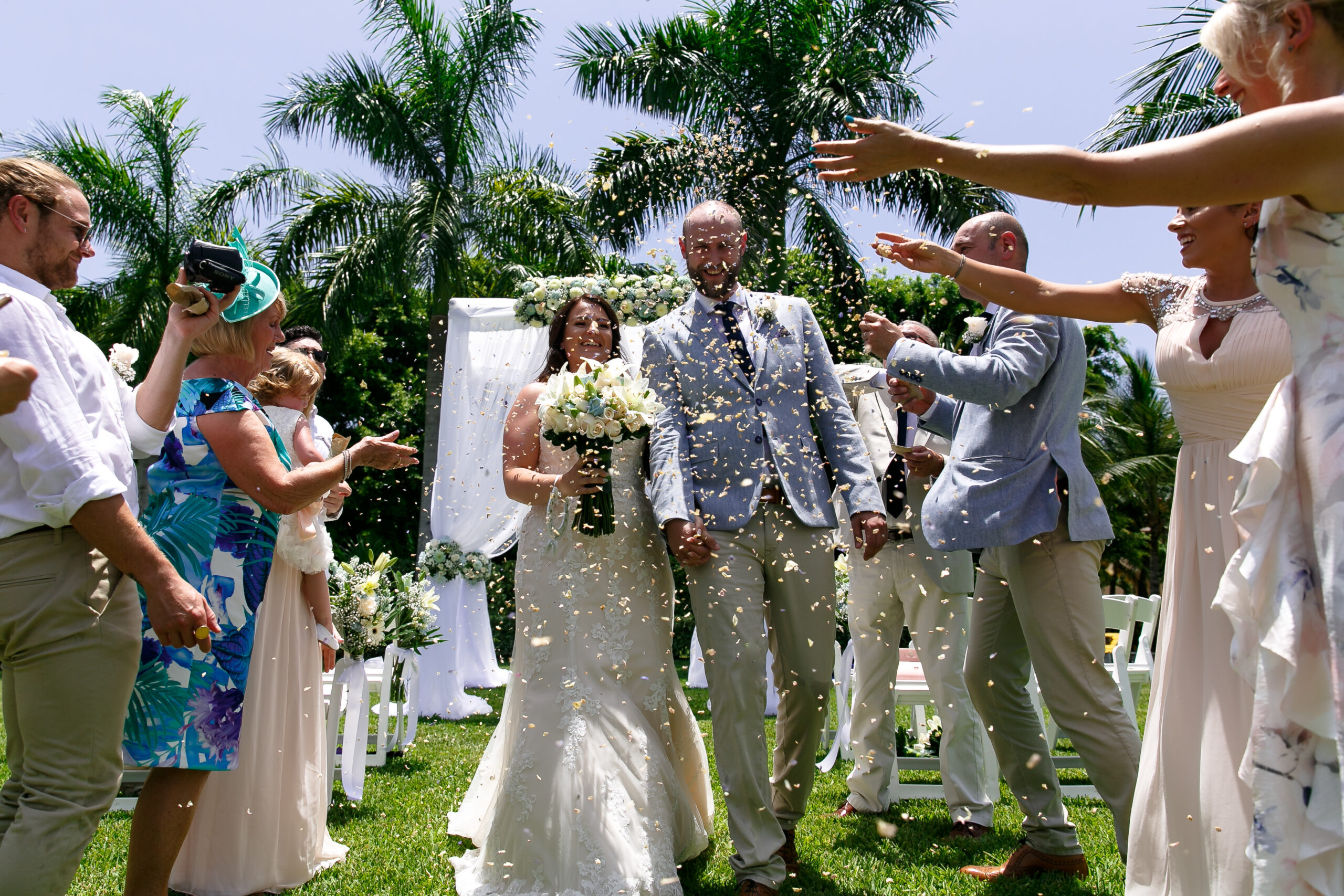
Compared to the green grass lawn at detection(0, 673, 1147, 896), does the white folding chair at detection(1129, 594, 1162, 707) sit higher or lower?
higher

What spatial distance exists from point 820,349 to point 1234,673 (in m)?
2.31

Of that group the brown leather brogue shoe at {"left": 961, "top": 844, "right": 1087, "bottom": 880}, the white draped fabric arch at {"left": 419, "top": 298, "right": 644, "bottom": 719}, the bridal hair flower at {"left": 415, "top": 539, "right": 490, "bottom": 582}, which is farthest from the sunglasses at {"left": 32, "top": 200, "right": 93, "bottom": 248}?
the bridal hair flower at {"left": 415, "top": 539, "right": 490, "bottom": 582}

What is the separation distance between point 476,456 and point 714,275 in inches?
359

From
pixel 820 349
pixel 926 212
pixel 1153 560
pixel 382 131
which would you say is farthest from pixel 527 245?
pixel 1153 560

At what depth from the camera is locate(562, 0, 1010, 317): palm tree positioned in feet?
47.6

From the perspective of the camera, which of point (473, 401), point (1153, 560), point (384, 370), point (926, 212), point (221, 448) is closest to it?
point (221, 448)

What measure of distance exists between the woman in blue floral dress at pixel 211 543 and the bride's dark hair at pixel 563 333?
113 cm

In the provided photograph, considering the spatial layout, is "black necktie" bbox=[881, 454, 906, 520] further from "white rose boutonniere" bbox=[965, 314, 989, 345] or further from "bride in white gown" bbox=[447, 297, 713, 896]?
"bride in white gown" bbox=[447, 297, 713, 896]

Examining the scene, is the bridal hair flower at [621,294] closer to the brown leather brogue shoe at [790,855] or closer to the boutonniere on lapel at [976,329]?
the boutonniere on lapel at [976,329]

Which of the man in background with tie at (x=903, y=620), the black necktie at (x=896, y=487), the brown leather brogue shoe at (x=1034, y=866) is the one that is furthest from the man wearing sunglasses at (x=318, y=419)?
the brown leather brogue shoe at (x=1034, y=866)

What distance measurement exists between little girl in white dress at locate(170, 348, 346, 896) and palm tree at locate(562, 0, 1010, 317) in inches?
432

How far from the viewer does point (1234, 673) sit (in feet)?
7.89

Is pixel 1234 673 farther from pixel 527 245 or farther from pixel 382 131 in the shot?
pixel 382 131

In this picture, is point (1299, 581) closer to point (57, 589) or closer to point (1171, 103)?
point (57, 589)
